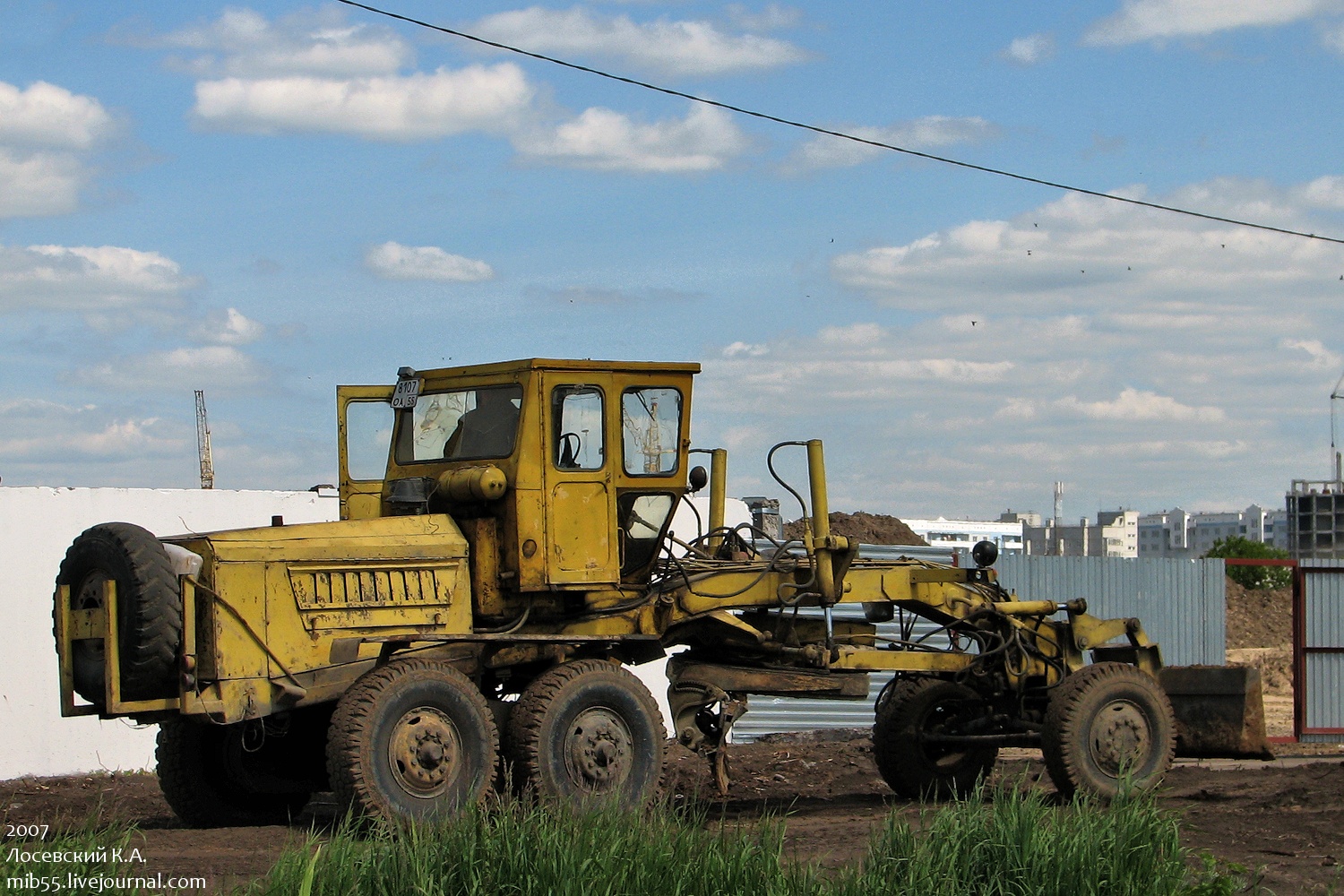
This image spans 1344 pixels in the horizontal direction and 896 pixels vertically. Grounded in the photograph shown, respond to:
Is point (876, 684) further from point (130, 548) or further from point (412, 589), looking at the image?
point (130, 548)

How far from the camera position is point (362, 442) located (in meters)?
11.0

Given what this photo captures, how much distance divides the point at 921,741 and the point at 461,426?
13.8 feet

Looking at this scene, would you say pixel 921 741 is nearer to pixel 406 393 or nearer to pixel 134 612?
pixel 406 393

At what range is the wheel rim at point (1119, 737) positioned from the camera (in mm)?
10805

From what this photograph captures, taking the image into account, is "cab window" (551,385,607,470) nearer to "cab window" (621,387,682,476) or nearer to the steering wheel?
the steering wheel

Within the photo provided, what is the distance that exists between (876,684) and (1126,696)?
6.19m

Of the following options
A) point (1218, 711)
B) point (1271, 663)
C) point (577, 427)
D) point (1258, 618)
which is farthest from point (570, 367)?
point (1258, 618)

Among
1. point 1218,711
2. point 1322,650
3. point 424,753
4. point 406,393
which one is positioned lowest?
point 1322,650

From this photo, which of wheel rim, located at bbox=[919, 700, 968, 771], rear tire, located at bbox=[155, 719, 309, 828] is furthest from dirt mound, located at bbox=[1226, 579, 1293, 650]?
rear tire, located at bbox=[155, 719, 309, 828]

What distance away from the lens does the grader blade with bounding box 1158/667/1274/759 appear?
1234 centimetres

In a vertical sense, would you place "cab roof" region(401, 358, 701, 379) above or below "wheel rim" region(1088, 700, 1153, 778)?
above

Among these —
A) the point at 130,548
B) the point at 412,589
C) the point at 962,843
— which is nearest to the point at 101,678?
the point at 130,548

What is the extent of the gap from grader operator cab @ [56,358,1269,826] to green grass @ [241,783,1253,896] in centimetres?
150

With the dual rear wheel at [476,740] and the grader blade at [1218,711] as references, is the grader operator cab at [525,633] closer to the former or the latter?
the dual rear wheel at [476,740]
